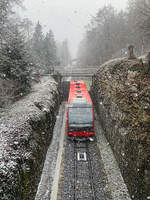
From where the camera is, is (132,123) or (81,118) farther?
(81,118)

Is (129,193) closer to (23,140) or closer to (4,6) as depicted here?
(23,140)

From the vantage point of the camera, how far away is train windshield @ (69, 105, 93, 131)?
13.8 meters

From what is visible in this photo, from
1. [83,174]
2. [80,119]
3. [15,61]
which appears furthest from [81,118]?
[15,61]

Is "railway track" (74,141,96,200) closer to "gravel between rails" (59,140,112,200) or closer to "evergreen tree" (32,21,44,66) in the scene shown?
"gravel between rails" (59,140,112,200)

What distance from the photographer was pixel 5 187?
6410mm

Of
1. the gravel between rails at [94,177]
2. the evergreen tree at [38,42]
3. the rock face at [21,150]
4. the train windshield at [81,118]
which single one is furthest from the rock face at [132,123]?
the evergreen tree at [38,42]

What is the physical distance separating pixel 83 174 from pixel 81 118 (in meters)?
4.88

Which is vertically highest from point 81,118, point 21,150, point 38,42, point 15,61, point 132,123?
point 38,42

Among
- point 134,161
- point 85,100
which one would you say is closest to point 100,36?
point 85,100

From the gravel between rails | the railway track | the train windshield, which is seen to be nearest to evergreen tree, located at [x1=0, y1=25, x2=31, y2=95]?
the train windshield

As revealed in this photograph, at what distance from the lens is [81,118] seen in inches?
553

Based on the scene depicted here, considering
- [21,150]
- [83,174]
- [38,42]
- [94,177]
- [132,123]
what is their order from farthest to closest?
[38,42] < [83,174] < [94,177] < [132,123] < [21,150]

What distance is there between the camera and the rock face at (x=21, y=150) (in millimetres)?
6838

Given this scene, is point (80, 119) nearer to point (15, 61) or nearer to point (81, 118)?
point (81, 118)
